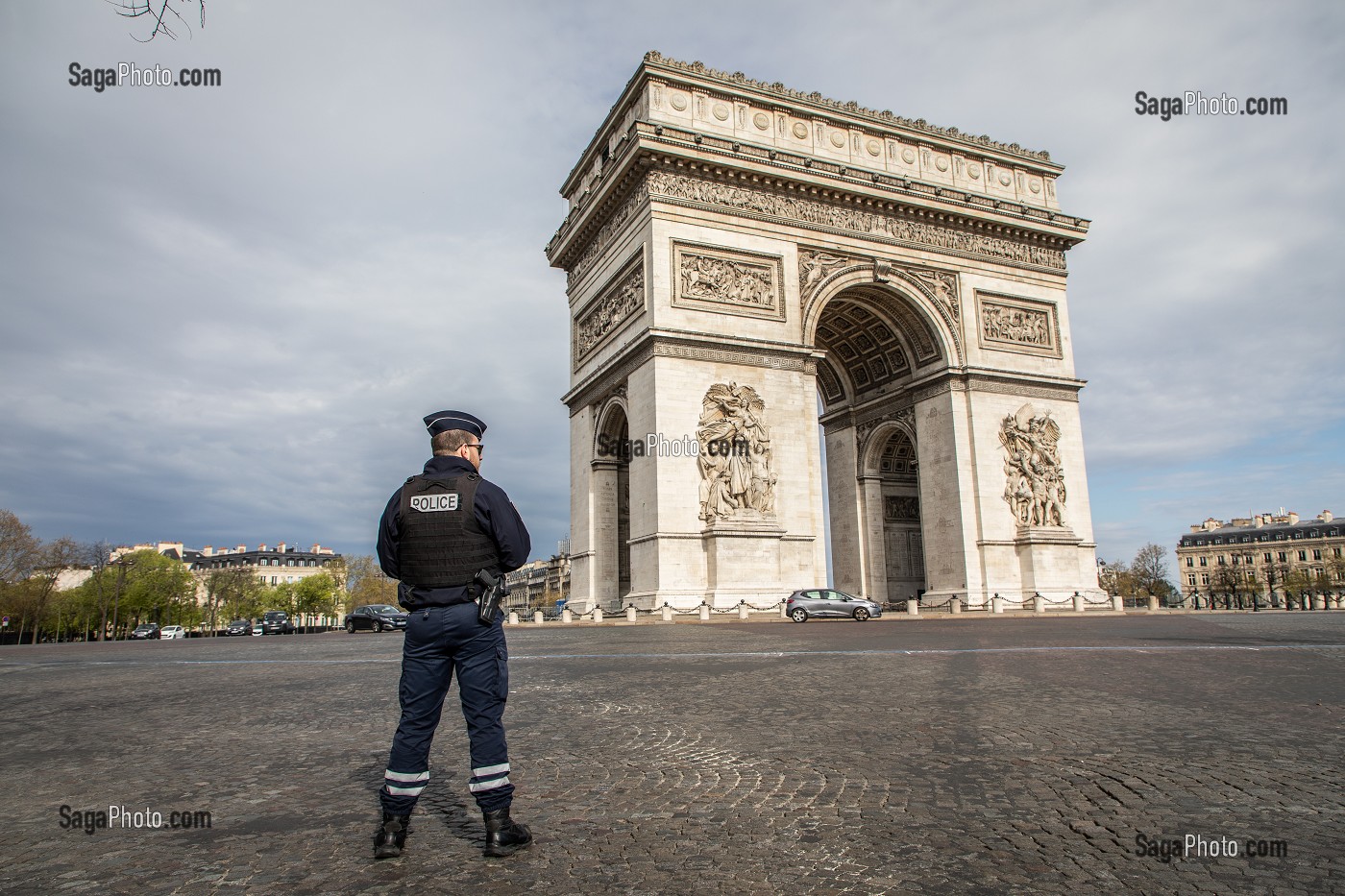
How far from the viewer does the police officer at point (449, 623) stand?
3.02 meters

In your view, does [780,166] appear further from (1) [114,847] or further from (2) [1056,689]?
(1) [114,847]

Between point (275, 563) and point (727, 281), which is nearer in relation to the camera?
point (727, 281)

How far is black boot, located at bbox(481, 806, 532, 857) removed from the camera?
2.94 meters

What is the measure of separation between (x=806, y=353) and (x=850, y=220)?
5.23 metres

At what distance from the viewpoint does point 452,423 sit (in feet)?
12.4

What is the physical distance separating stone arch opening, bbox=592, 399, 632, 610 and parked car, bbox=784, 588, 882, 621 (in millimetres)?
7022

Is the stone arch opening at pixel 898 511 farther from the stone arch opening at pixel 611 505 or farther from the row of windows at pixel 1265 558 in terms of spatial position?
the row of windows at pixel 1265 558

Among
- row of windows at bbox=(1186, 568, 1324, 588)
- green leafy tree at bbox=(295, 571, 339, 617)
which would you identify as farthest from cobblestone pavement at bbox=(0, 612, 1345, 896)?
row of windows at bbox=(1186, 568, 1324, 588)

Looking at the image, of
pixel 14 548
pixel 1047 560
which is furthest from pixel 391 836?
pixel 14 548

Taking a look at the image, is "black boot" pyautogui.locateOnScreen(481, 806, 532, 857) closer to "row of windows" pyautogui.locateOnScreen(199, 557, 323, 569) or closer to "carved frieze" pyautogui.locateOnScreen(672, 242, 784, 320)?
"carved frieze" pyautogui.locateOnScreen(672, 242, 784, 320)

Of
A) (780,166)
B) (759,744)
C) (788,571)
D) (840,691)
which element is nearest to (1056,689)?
(840,691)

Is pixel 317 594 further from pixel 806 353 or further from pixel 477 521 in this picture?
pixel 477 521

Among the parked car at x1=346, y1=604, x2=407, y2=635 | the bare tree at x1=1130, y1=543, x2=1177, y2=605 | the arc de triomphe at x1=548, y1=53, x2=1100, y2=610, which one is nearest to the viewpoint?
the arc de triomphe at x1=548, y1=53, x2=1100, y2=610

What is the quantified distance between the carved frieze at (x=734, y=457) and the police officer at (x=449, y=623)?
791 inches
